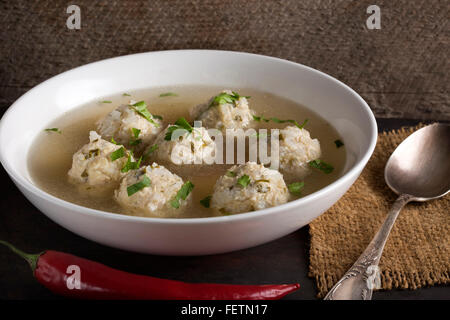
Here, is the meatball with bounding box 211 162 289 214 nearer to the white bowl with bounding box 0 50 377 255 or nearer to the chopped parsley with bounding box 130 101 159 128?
the white bowl with bounding box 0 50 377 255

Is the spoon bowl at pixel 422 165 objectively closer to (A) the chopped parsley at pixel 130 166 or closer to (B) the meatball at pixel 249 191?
(B) the meatball at pixel 249 191

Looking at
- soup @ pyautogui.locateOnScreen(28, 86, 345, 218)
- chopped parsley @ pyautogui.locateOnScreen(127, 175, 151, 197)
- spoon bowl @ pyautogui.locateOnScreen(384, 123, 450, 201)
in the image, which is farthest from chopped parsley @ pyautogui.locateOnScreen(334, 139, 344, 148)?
chopped parsley @ pyautogui.locateOnScreen(127, 175, 151, 197)

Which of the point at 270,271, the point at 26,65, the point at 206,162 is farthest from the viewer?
the point at 26,65

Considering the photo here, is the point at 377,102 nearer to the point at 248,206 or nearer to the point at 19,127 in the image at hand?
the point at 248,206

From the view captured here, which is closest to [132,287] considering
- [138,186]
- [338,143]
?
[138,186]

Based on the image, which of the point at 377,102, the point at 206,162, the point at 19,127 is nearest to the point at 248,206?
the point at 206,162
